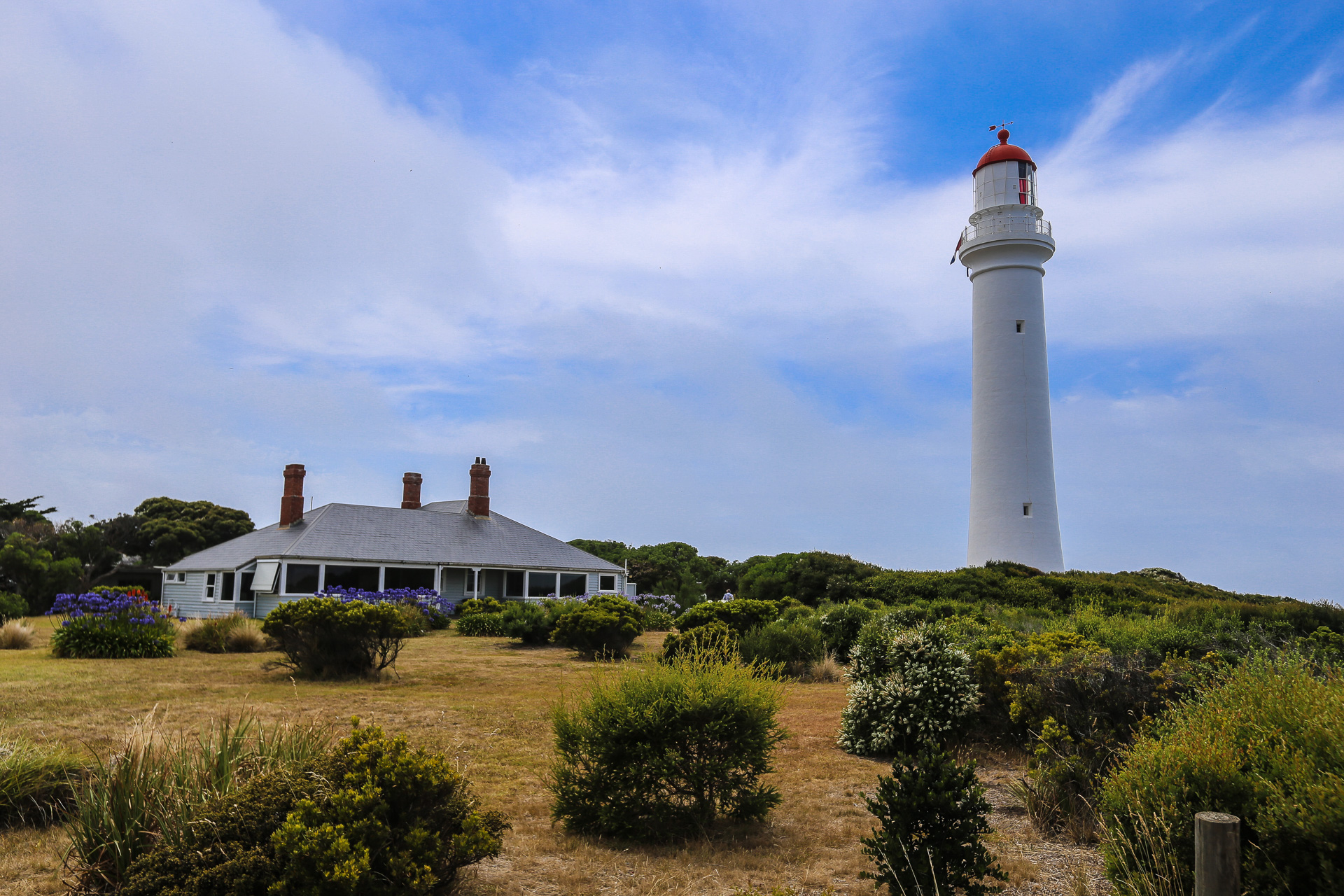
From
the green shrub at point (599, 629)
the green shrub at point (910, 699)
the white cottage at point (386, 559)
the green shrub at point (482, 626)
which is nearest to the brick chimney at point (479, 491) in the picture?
the white cottage at point (386, 559)

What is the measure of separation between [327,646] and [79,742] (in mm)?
5534

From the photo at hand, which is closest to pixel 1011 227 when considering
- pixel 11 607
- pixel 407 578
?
pixel 407 578

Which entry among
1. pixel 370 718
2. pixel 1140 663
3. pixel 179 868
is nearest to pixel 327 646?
pixel 370 718

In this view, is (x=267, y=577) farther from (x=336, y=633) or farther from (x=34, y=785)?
(x=34, y=785)

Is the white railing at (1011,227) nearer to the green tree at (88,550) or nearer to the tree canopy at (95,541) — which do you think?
the tree canopy at (95,541)

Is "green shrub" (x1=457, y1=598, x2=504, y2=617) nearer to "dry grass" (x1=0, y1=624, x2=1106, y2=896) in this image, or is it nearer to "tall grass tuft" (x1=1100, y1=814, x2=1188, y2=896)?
"dry grass" (x1=0, y1=624, x2=1106, y2=896)

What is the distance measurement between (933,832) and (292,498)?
99.3 ft

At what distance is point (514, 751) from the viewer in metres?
7.99

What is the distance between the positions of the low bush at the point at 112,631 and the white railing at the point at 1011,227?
24.2 meters

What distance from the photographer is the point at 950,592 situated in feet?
66.1

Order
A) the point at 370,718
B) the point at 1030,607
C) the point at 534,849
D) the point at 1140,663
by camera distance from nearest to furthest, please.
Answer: the point at 534,849, the point at 1140,663, the point at 370,718, the point at 1030,607

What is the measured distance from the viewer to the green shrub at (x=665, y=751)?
18.0ft

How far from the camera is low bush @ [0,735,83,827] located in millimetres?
5430

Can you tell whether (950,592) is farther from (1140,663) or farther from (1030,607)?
(1140,663)
